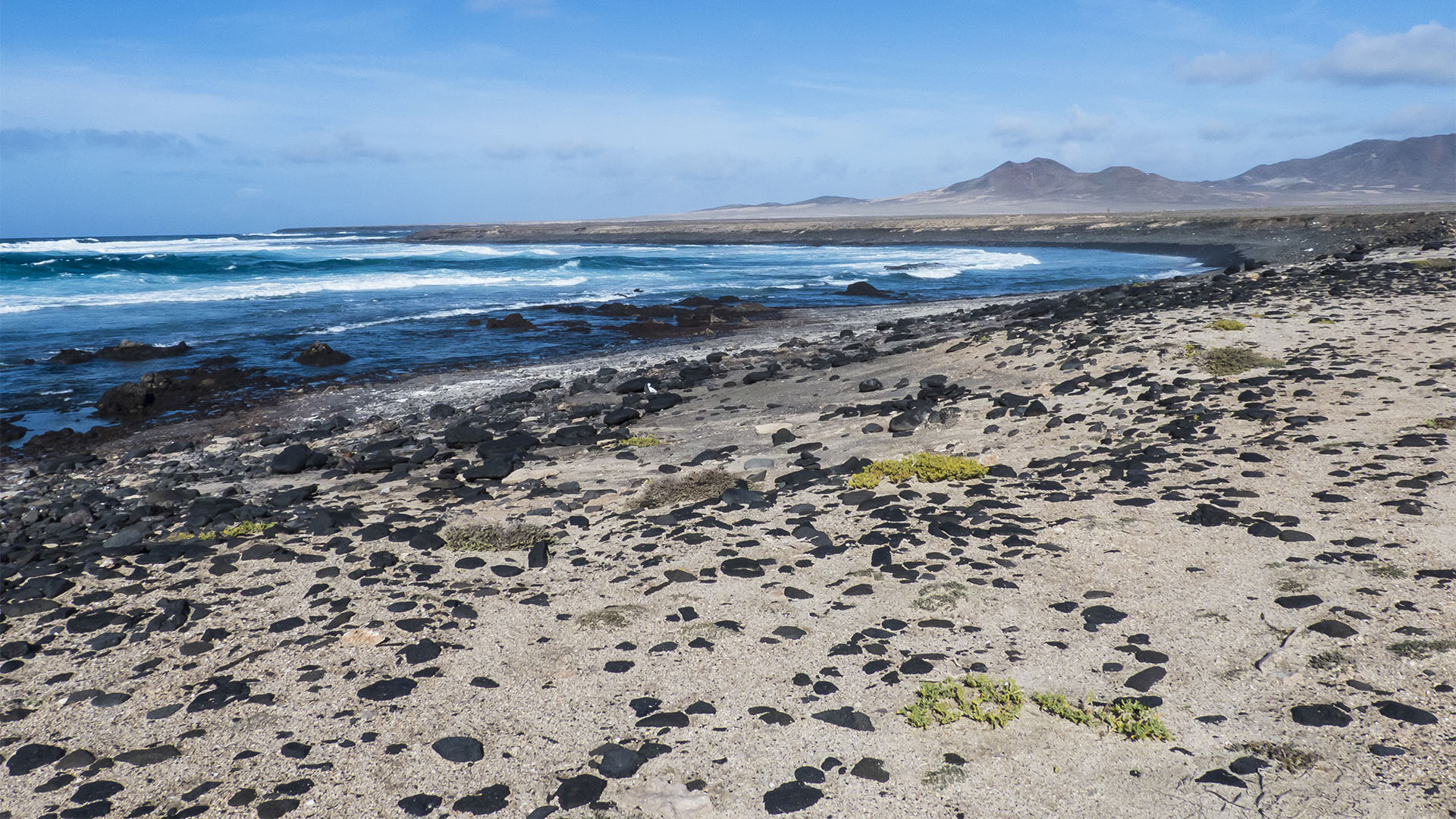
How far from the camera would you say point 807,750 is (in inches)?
143

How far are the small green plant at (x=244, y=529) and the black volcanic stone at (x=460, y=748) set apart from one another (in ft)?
12.9

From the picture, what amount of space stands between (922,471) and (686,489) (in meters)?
2.08

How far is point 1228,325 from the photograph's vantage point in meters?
11.5

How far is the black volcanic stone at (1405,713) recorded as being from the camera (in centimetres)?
338

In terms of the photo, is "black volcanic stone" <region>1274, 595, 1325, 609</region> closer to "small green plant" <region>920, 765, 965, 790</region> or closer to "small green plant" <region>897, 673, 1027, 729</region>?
"small green plant" <region>897, 673, 1027, 729</region>

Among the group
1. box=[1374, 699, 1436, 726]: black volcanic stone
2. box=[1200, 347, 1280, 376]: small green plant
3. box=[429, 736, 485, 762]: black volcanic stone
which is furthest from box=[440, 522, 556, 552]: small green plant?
box=[1200, 347, 1280, 376]: small green plant

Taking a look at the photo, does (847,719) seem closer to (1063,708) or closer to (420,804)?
(1063,708)

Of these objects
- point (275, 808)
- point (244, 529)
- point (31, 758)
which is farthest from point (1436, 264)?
point (31, 758)

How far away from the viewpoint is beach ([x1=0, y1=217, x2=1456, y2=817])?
3.46 meters

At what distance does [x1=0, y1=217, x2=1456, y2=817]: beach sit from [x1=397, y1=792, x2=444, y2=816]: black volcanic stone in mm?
16

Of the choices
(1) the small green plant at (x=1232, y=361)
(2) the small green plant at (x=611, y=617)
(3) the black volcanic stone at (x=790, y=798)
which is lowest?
(3) the black volcanic stone at (x=790, y=798)

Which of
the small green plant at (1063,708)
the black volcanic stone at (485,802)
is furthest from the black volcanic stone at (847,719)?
the black volcanic stone at (485,802)

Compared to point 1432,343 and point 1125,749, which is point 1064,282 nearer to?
point 1432,343

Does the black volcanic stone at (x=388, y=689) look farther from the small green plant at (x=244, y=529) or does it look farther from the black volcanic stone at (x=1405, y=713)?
the black volcanic stone at (x=1405, y=713)
